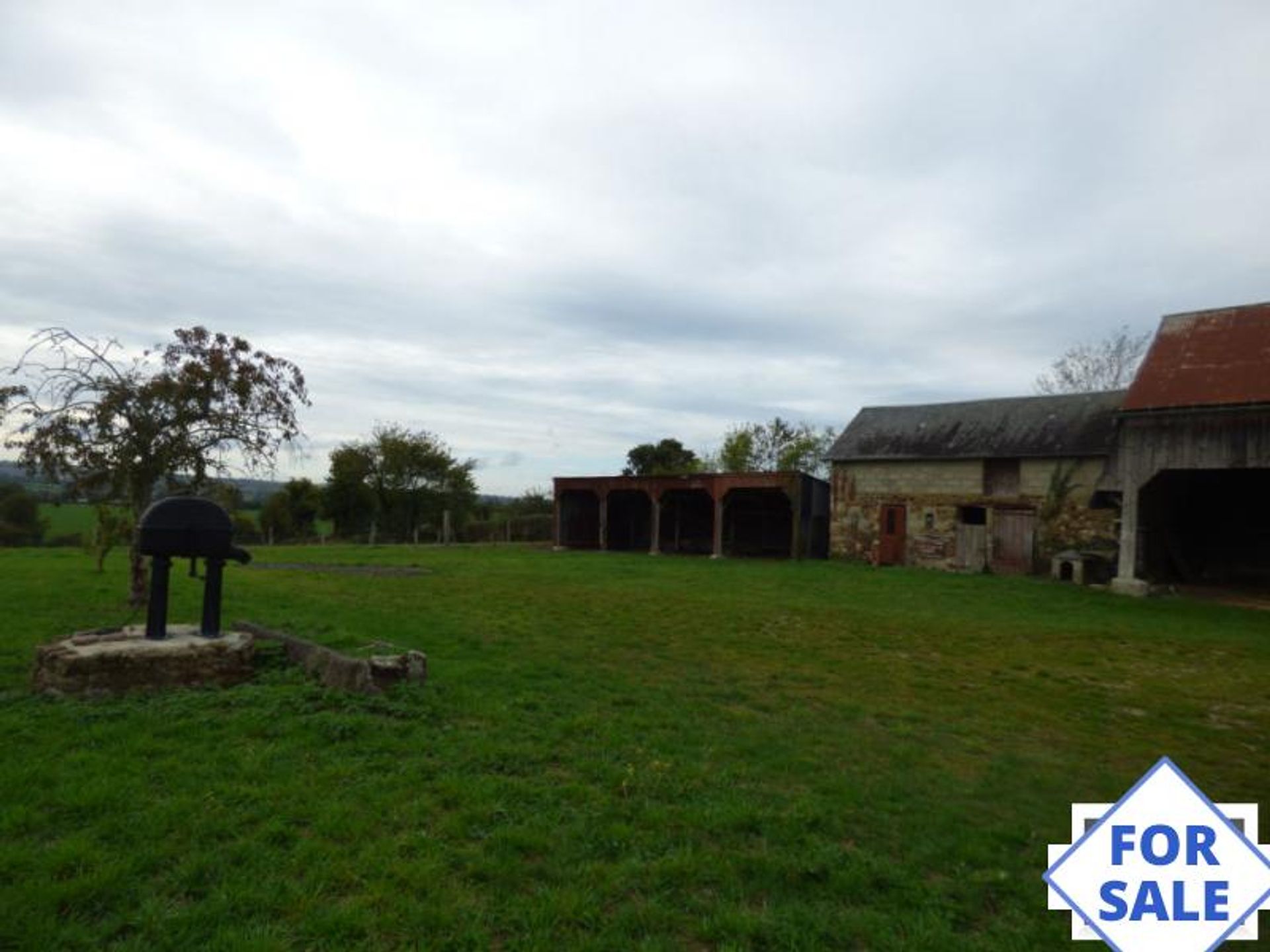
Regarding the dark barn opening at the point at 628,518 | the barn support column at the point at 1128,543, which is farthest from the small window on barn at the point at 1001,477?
the dark barn opening at the point at 628,518

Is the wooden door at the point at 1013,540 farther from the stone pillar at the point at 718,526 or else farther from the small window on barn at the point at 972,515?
the stone pillar at the point at 718,526

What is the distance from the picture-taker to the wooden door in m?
22.9

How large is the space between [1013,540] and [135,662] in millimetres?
23939

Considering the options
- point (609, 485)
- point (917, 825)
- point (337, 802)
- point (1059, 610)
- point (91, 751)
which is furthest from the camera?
point (609, 485)

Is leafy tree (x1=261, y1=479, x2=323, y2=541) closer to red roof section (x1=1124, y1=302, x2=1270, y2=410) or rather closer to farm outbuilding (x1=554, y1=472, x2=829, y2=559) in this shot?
farm outbuilding (x1=554, y1=472, x2=829, y2=559)

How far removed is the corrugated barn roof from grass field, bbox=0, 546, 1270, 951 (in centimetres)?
1492

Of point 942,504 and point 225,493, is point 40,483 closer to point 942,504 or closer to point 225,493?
point 225,493

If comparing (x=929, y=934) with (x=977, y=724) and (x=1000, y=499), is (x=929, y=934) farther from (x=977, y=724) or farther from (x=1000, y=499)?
(x=1000, y=499)

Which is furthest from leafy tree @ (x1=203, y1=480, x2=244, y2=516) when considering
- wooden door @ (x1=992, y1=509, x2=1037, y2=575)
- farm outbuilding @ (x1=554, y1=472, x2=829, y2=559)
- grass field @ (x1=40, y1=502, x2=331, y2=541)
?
grass field @ (x1=40, y1=502, x2=331, y2=541)

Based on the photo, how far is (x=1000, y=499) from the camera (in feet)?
78.3

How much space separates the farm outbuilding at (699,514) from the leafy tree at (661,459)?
1494 centimetres

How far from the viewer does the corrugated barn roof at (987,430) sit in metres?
22.9

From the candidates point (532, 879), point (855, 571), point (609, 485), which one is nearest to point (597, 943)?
point (532, 879)

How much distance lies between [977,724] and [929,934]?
386 cm
